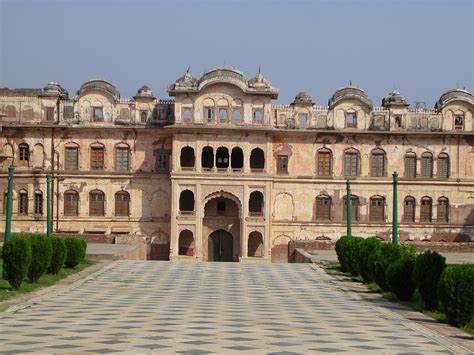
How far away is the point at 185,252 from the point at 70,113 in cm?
951

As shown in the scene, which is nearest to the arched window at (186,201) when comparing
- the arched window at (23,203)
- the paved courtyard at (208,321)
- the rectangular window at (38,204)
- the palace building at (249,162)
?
the palace building at (249,162)

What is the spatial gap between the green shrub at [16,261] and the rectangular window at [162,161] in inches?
1031

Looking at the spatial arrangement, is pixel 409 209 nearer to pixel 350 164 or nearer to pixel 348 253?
pixel 350 164

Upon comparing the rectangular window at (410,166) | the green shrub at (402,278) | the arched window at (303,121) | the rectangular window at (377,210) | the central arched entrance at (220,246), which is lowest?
the central arched entrance at (220,246)

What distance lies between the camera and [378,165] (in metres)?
45.8

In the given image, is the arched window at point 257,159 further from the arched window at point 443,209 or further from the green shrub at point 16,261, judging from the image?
the green shrub at point 16,261

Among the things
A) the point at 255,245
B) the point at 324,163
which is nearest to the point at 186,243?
the point at 255,245

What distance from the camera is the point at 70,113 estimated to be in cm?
4575

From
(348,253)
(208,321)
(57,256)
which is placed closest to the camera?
(208,321)

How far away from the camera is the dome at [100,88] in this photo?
4575 centimetres

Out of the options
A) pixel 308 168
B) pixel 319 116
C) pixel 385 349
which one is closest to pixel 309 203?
pixel 308 168

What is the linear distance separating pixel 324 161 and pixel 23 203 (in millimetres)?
15689

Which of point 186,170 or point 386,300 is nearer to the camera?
point 386,300

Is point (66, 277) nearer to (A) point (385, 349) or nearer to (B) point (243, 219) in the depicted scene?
(A) point (385, 349)
